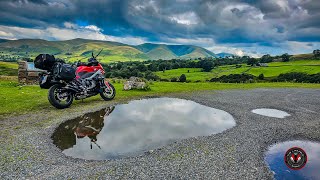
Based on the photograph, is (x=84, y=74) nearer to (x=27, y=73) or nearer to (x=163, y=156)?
(x=163, y=156)

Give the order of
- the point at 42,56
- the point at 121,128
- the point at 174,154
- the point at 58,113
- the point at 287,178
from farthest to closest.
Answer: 1. the point at 42,56
2. the point at 58,113
3. the point at 121,128
4. the point at 174,154
5. the point at 287,178

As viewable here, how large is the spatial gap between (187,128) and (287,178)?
540 cm

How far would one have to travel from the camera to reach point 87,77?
→ 16.6 meters

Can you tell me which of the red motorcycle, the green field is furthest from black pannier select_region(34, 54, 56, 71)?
the green field

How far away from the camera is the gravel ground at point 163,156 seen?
6.41 meters

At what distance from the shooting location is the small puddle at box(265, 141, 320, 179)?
6676 millimetres

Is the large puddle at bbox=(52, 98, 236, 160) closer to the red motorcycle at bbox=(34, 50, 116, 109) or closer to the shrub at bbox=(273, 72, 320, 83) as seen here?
the red motorcycle at bbox=(34, 50, 116, 109)

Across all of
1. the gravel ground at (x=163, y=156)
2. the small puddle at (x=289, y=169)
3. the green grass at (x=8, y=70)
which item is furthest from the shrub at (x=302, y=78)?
the green grass at (x=8, y=70)

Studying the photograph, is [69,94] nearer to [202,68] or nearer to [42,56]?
[42,56]

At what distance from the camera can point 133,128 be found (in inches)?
437

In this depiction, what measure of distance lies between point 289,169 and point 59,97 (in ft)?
39.9

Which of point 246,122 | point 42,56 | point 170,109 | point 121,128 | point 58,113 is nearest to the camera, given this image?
point 121,128

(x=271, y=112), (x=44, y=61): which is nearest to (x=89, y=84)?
(x=44, y=61)

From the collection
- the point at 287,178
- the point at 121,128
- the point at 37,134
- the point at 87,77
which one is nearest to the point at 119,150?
the point at 121,128
